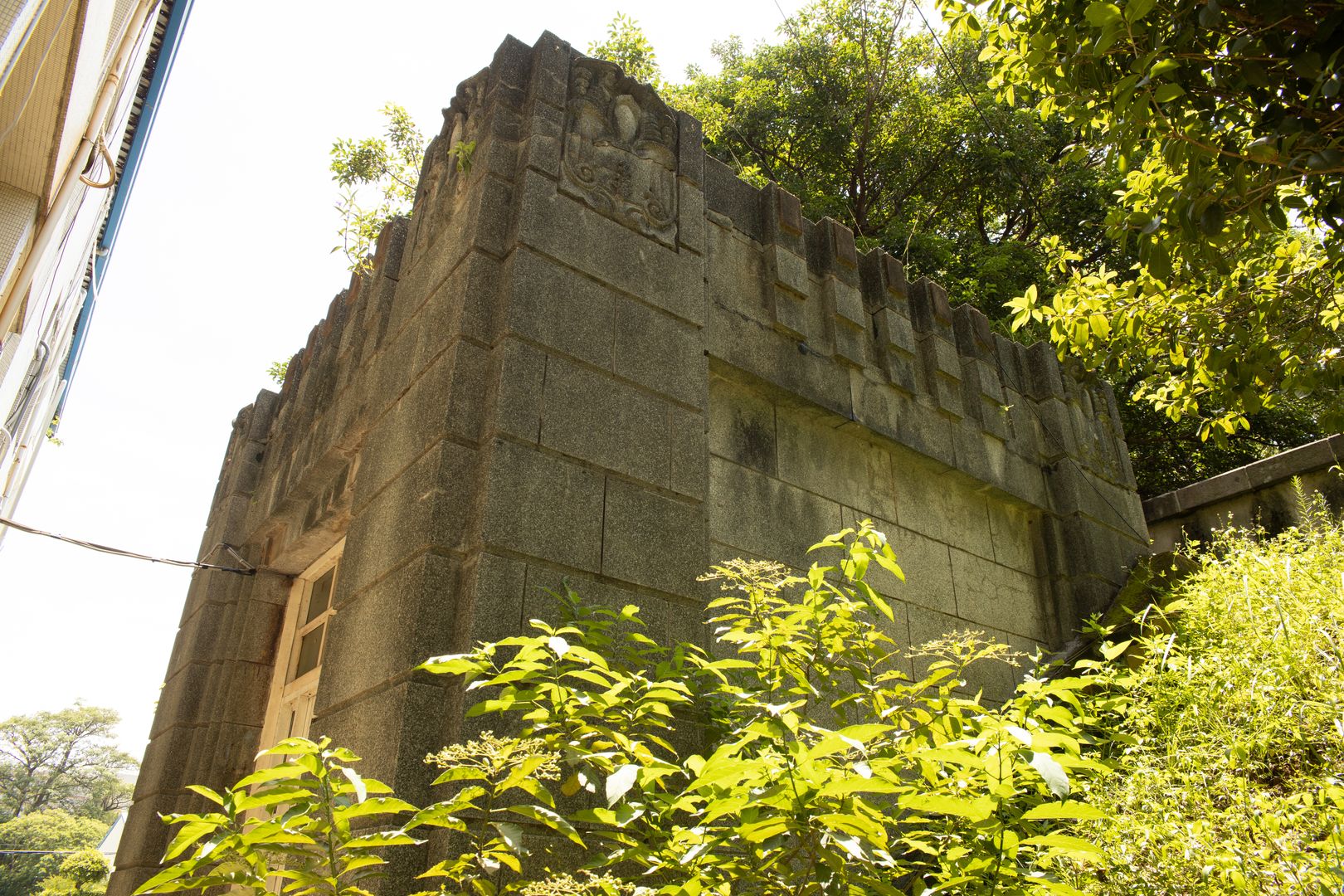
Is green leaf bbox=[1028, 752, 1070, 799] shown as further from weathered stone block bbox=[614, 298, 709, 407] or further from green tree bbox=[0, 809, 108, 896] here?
green tree bbox=[0, 809, 108, 896]

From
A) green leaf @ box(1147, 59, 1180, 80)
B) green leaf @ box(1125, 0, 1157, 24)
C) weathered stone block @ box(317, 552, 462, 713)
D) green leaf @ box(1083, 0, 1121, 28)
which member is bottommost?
weathered stone block @ box(317, 552, 462, 713)

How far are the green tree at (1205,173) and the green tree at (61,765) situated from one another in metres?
73.1

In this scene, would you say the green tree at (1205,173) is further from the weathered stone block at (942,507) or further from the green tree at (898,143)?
the green tree at (898,143)

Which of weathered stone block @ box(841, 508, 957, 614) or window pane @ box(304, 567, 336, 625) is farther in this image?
window pane @ box(304, 567, 336, 625)

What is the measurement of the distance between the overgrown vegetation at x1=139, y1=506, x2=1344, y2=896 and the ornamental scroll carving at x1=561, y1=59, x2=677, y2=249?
2021 mm

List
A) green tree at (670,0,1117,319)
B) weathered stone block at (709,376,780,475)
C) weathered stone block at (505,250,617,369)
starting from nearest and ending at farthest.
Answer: weathered stone block at (505,250,617,369) < weathered stone block at (709,376,780,475) < green tree at (670,0,1117,319)

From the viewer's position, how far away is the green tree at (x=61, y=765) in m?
62.9

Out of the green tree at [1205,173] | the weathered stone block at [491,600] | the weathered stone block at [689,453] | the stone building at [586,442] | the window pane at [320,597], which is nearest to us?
the green tree at [1205,173]

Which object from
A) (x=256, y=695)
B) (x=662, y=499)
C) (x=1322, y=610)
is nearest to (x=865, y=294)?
(x=662, y=499)

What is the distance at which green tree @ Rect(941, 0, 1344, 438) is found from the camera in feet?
A: 9.29

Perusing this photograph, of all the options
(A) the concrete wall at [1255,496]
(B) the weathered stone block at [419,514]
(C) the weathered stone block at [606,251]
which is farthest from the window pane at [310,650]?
(A) the concrete wall at [1255,496]

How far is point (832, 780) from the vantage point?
2180 mm

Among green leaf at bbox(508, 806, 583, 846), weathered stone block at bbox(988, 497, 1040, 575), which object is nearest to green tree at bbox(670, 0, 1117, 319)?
weathered stone block at bbox(988, 497, 1040, 575)

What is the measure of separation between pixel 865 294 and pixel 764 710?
3.59 meters
